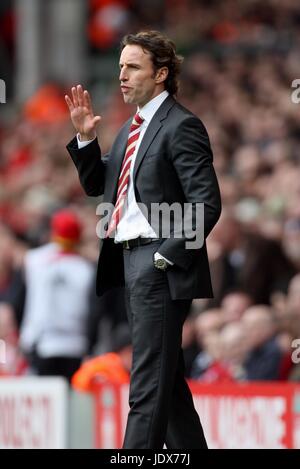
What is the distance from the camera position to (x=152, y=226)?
721 cm

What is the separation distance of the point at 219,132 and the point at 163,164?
27.5ft

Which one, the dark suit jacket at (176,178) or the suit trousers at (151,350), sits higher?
the dark suit jacket at (176,178)

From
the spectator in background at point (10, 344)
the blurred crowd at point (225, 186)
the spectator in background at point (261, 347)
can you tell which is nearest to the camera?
the spectator in background at point (261, 347)

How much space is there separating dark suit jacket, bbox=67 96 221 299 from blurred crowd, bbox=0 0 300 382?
310 centimetres

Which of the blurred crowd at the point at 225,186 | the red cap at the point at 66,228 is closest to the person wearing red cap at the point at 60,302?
the red cap at the point at 66,228

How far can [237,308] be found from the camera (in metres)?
11.4

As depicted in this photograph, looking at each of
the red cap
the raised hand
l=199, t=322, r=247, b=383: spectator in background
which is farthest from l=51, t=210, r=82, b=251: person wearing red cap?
the raised hand

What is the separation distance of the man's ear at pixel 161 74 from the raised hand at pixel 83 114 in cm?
36

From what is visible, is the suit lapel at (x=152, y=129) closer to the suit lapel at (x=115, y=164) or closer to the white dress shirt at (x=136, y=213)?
the white dress shirt at (x=136, y=213)

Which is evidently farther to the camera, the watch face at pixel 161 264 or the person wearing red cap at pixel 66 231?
the person wearing red cap at pixel 66 231

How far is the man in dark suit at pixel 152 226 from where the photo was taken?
7125 mm

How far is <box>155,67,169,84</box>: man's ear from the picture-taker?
737cm

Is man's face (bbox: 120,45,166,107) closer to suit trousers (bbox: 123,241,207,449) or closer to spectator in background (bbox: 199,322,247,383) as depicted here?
suit trousers (bbox: 123,241,207,449)
